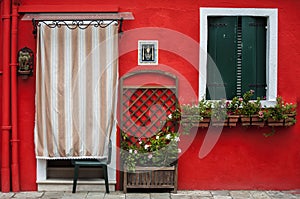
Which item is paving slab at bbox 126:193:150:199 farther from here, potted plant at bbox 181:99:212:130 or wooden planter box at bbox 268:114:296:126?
wooden planter box at bbox 268:114:296:126

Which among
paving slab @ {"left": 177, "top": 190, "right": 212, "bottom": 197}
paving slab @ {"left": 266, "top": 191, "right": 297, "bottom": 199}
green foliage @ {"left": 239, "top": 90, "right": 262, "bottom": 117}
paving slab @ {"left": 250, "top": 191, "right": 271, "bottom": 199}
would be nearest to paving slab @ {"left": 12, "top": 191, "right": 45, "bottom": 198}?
paving slab @ {"left": 177, "top": 190, "right": 212, "bottom": 197}

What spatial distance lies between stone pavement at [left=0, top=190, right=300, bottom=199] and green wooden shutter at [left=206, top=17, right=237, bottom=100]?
146cm

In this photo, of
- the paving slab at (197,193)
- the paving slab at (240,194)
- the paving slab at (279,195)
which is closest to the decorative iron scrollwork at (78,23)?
the paving slab at (197,193)

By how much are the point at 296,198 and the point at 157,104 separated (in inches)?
96.5

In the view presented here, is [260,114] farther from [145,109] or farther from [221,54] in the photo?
[145,109]

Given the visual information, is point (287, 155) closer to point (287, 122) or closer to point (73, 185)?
point (287, 122)

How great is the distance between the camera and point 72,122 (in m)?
7.83

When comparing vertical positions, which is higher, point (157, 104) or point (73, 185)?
point (157, 104)

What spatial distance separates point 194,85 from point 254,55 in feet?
3.41

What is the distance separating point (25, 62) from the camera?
7.82 metres

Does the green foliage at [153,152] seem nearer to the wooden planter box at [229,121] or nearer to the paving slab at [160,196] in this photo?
the paving slab at [160,196]

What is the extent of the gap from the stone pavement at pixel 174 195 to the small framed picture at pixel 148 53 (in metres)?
1.99

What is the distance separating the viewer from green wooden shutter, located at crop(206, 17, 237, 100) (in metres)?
7.97

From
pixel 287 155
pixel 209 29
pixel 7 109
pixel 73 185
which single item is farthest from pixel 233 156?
pixel 7 109
